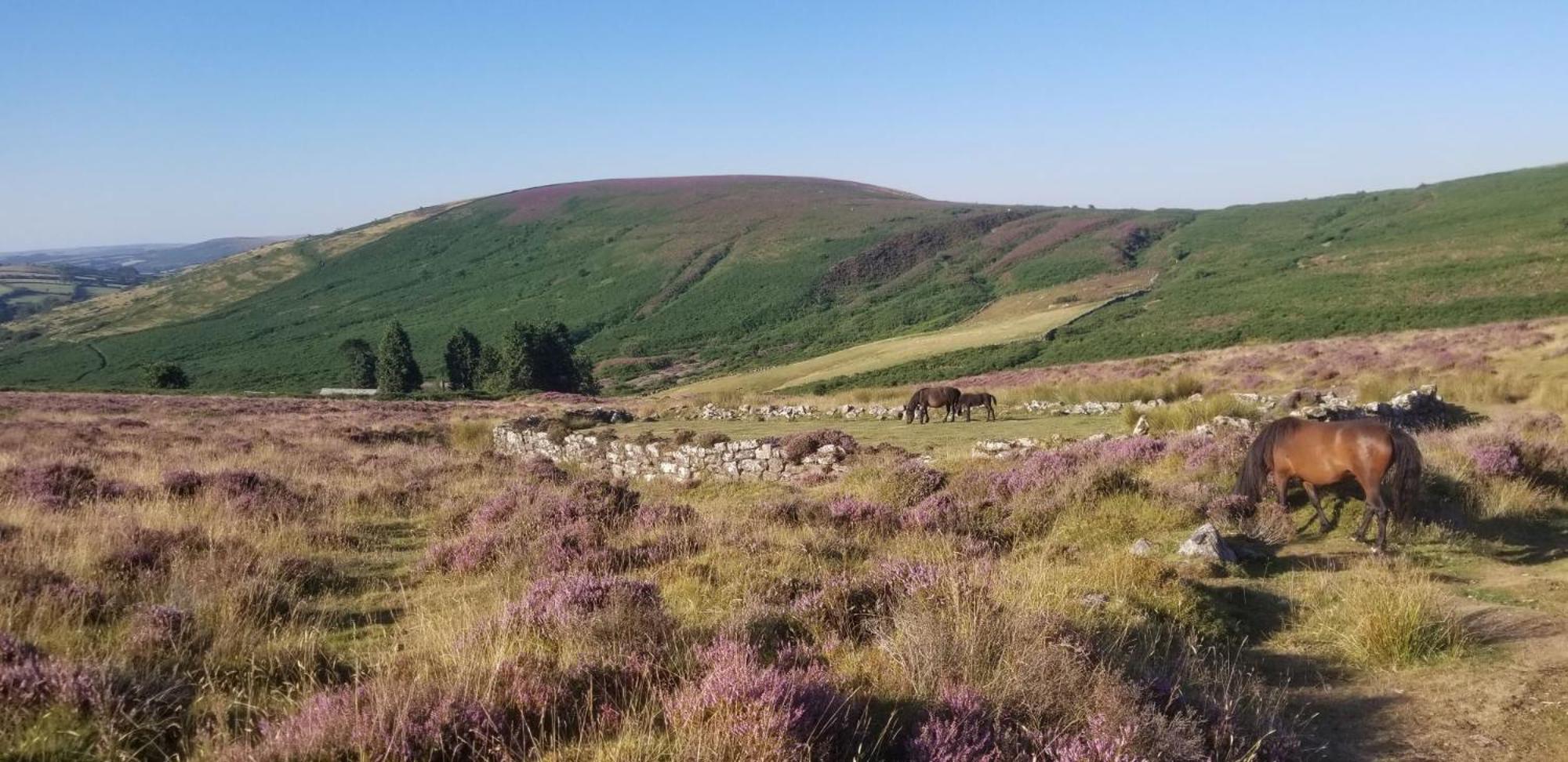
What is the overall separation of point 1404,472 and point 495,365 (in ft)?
273

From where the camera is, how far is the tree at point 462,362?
83688 mm

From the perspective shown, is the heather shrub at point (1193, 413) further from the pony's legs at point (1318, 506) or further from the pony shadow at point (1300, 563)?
the pony shadow at point (1300, 563)

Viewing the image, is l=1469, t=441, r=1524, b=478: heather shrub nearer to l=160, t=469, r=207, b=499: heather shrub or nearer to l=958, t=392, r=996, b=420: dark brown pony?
l=958, t=392, r=996, b=420: dark brown pony

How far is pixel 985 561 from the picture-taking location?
6.91m

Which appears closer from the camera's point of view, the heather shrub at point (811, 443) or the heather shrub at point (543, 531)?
the heather shrub at point (543, 531)

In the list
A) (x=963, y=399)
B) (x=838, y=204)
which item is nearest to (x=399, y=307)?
(x=838, y=204)

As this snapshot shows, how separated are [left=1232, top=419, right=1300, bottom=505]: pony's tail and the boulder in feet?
6.41

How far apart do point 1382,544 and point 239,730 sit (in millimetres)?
9777

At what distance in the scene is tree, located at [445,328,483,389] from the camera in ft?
275

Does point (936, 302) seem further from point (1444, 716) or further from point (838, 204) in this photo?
point (1444, 716)

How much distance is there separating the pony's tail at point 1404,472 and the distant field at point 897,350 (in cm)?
4438

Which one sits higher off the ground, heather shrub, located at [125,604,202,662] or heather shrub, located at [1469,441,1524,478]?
heather shrub, located at [125,604,202,662]

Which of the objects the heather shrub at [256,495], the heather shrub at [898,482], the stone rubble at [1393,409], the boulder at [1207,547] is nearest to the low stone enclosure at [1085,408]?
the stone rubble at [1393,409]

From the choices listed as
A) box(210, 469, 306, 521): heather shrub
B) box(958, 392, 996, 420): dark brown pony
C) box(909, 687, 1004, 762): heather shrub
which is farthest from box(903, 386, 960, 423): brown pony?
box(909, 687, 1004, 762): heather shrub
